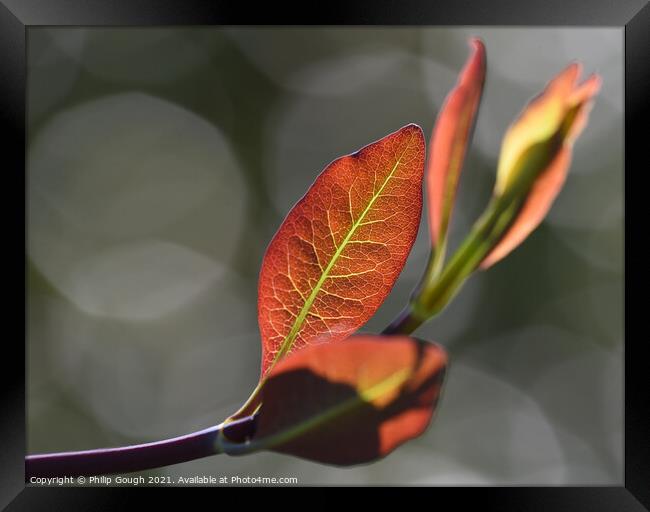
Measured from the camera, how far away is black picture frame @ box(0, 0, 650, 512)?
0.69 metres

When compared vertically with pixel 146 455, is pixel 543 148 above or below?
above

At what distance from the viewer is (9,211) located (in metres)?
0.71

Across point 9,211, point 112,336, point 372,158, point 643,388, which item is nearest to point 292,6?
point 9,211

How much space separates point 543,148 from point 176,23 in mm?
547

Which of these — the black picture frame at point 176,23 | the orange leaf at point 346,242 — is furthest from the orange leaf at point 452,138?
the black picture frame at point 176,23

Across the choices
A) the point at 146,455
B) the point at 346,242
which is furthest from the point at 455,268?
the point at 146,455

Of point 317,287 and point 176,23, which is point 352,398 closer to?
point 317,287

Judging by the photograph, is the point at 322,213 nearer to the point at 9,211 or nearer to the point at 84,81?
the point at 9,211

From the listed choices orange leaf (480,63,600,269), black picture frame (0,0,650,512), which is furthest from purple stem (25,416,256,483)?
black picture frame (0,0,650,512)

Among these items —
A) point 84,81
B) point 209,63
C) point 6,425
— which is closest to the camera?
point 6,425

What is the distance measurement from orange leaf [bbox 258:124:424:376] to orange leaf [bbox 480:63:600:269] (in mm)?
39

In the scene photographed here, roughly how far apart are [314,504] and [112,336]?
199cm

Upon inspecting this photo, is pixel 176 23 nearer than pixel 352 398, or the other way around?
pixel 352 398

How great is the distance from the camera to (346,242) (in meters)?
0.26
